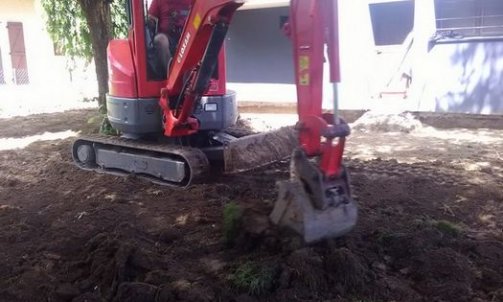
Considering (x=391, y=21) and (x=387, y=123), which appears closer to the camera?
(x=387, y=123)

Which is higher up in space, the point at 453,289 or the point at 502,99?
the point at 502,99

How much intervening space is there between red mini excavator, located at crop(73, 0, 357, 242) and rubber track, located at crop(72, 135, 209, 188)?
0.5 inches

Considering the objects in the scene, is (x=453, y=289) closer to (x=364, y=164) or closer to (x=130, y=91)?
(x=364, y=164)

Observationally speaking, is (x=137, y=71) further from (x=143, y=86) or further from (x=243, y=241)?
(x=243, y=241)

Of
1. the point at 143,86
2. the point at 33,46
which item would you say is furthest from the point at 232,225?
the point at 33,46

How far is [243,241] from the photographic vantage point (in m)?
4.15

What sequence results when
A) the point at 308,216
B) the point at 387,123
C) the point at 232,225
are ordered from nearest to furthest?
1. the point at 308,216
2. the point at 232,225
3. the point at 387,123

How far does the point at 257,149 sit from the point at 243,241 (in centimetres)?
241

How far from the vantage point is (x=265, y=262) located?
12.3 feet

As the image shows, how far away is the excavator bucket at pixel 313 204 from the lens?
12.2 feet

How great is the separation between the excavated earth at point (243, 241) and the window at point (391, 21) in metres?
5.94

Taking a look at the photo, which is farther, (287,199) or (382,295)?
(287,199)

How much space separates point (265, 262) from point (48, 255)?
5.79ft

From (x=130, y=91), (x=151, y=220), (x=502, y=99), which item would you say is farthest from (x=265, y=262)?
(x=502, y=99)
